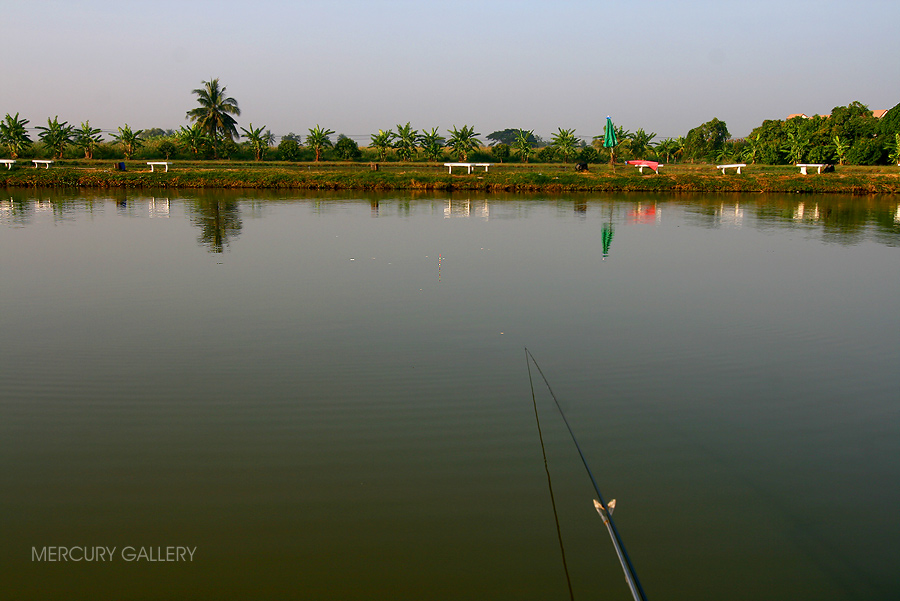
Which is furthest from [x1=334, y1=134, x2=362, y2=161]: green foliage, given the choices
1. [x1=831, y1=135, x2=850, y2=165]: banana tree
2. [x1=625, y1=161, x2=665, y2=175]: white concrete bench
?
[x1=831, y1=135, x2=850, y2=165]: banana tree

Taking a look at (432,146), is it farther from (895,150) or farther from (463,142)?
(895,150)

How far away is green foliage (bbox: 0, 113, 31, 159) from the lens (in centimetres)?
4781

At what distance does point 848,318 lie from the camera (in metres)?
9.39

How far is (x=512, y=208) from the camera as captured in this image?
27.6m

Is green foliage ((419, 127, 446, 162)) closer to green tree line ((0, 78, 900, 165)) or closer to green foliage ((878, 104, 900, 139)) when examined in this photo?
green tree line ((0, 78, 900, 165))

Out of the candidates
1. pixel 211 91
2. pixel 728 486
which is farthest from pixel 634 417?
pixel 211 91

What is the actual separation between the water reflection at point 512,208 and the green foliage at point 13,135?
16.8 m

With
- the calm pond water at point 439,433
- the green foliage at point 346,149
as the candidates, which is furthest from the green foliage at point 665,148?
the calm pond water at point 439,433

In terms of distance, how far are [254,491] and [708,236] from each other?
17.2 meters

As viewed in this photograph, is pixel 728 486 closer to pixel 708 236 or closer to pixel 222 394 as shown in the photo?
pixel 222 394

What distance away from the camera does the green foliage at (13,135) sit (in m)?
47.8

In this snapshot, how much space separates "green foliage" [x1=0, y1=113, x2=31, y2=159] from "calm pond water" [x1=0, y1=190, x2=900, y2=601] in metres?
44.7

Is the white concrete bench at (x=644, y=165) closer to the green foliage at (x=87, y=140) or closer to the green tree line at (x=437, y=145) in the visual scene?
the green tree line at (x=437, y=145)

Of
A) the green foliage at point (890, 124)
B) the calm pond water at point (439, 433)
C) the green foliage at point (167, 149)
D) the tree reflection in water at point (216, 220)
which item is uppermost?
the green foliage at point (890, 124)
